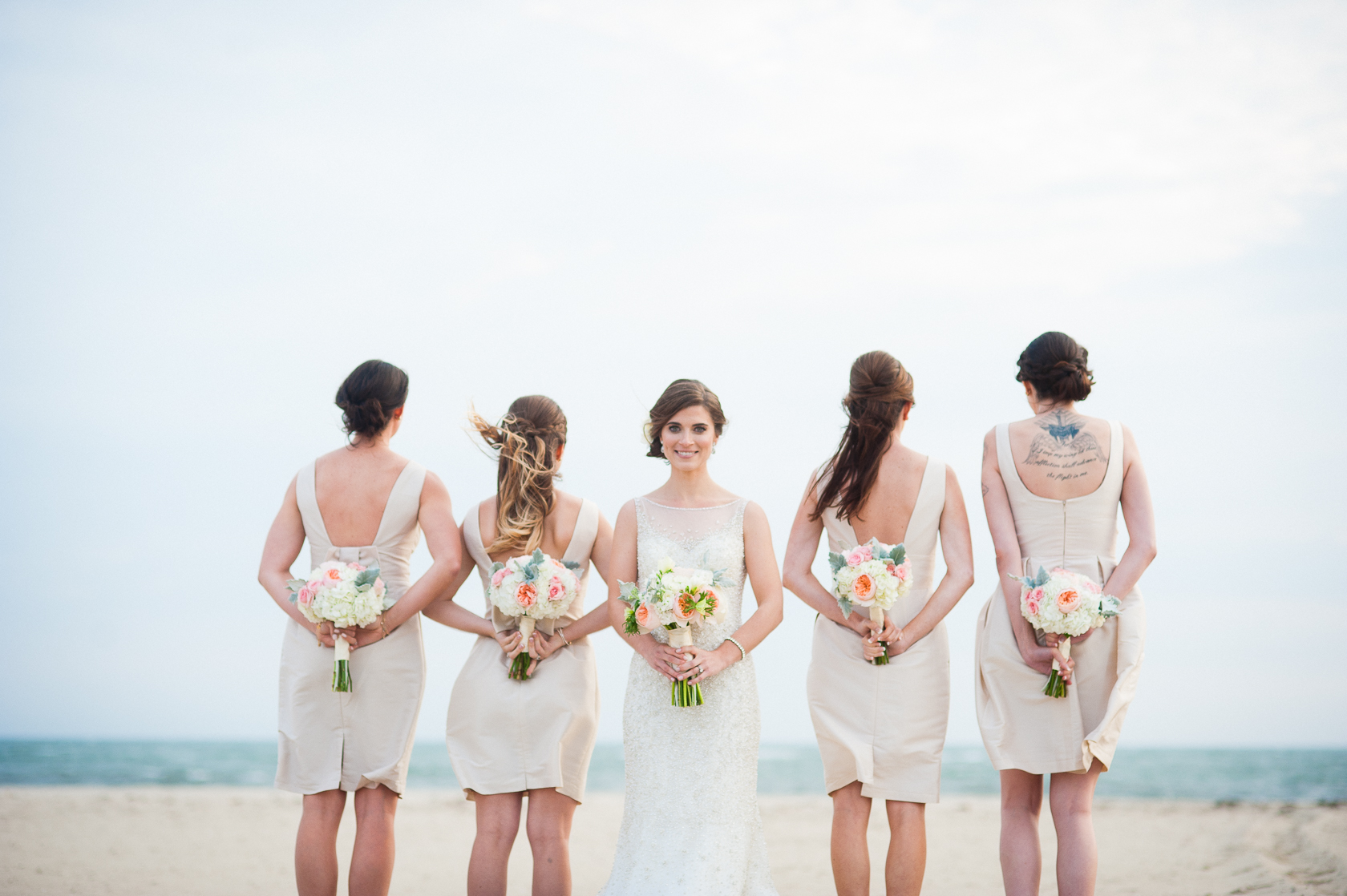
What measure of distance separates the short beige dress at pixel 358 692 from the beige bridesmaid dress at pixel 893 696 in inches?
83.6

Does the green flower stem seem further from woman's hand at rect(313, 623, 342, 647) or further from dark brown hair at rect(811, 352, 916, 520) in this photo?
dark brown hair at rect(811, 352, 916, 520)

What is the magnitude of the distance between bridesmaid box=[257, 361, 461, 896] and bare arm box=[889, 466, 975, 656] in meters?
2.34

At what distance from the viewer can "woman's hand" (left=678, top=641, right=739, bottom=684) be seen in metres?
4.51

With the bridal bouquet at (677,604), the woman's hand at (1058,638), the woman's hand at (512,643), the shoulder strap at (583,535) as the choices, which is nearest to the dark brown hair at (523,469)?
the shoulder strap at (583,535)

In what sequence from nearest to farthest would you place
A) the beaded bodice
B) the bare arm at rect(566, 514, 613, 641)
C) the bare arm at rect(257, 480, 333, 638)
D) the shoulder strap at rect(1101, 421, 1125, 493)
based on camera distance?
1. the beaded bodice
2. the shoulder strap at rect(1101, 421, 1125, 493)
3. the bare arm at rect(566, 514, 613, 641)
4. the bare arm at rect(257, 480, 333, 638)

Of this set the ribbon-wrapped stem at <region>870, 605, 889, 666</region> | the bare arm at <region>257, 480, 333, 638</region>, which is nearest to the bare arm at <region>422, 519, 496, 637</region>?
the bare arm at <region>257, 480, 333, 638</region>

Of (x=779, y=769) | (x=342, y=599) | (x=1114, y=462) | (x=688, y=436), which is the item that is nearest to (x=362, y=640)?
(x=342, y=599)

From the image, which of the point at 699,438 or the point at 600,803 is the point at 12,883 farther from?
the point at 600,803

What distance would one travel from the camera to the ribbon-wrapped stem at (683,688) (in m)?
4.52

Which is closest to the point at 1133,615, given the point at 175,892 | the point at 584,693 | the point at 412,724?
the point at 584,693

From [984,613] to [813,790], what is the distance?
20.3 meters

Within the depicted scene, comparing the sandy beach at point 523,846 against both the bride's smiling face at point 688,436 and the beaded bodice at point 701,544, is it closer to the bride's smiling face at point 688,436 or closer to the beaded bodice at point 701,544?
the beaded bodice at point 701,544

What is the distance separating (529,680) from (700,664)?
1069mm

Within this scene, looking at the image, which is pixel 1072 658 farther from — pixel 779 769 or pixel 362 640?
pixel 779 769
